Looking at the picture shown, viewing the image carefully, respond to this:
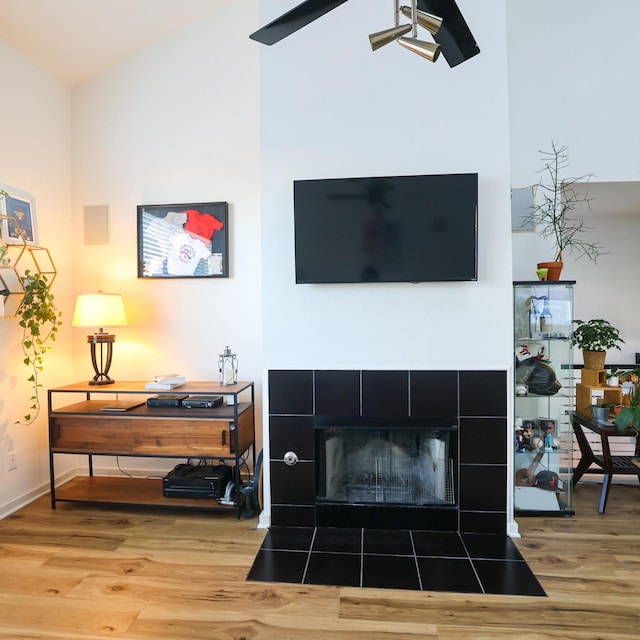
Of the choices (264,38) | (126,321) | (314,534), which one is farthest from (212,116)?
(314,534)

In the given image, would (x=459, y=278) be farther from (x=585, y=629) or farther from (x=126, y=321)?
(x=126, y=321)

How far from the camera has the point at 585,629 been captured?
181 cm

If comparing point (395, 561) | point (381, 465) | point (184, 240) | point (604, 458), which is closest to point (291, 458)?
point (381, 465)

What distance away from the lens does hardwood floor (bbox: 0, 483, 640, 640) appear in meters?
1.83

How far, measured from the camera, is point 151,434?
288cm

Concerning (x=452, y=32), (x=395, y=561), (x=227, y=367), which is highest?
(x=452, y=32)

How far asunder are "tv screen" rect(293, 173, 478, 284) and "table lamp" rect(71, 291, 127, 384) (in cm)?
138

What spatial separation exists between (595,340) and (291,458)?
2278mm

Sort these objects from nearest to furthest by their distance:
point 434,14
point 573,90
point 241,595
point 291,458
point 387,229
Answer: point 434,14 → point 241,595 → point 387,229 → point 291,458 → point 573,90

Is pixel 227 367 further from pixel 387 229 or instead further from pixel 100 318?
pixel 387 229

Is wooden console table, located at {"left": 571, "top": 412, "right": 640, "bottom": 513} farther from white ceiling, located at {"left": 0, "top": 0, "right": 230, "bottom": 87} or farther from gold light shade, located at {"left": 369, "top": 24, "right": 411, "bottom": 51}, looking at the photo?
white ceiling, located at {"left": 0, "top": 0, "right": 230, "bottom": 87}

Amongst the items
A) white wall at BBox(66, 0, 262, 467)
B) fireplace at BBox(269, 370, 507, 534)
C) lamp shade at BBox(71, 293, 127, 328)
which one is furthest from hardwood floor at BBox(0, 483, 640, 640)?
lamp shade at BBox(71, 293, 127, 328)

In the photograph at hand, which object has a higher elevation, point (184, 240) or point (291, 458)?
point (184, 240)

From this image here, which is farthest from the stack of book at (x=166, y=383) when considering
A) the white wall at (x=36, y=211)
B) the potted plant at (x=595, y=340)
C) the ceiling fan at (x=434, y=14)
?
the potted plant at (x=595, y=340)
